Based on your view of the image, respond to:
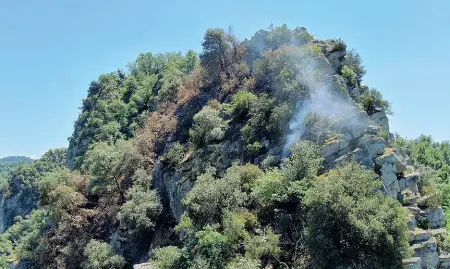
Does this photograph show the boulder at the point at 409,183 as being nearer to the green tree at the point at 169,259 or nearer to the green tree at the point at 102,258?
the green tree at the point at 169,259

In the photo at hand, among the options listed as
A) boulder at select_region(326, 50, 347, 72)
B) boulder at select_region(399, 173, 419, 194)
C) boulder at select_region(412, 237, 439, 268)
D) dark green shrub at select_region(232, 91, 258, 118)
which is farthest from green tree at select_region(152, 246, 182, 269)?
boulder at select_region(326, 50, 347, 72)

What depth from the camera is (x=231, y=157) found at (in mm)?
38500

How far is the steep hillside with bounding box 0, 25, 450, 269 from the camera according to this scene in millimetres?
24344

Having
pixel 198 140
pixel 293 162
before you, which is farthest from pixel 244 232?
pixel 198 140

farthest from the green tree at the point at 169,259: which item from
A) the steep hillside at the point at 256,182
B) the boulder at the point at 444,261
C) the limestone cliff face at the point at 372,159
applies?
the boulder at the point at 444,261

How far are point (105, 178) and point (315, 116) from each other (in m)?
26.8

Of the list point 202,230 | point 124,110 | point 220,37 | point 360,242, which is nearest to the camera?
point 360,242

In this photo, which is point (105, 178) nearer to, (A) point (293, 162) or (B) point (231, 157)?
(B) point (231, 157)

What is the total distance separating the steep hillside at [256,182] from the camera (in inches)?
958

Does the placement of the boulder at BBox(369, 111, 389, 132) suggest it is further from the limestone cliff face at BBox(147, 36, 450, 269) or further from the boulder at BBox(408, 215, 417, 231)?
the boulder at BBox(408, 215, 417, 231)

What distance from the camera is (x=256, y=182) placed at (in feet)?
103

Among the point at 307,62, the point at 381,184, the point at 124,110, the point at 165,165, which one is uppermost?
the point at 124,110

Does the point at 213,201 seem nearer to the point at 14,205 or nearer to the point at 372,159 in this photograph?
the point at 372,159

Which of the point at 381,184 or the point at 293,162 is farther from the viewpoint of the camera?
the point at 293,162
